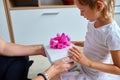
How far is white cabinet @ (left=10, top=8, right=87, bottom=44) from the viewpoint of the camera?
200 centimetres

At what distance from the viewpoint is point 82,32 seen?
7.22 feet

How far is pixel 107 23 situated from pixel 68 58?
25 cm

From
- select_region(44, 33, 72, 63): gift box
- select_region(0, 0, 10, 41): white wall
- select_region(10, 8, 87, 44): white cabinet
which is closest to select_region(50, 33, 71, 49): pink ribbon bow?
select_region(44, 33, 72, 63): gift box

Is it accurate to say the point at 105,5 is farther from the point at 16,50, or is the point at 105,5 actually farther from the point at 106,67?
the point at 16,50

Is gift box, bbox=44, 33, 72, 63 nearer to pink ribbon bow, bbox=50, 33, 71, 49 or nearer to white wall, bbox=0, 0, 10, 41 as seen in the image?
pink ribbon bow, bbox=50, 33, 71, 49

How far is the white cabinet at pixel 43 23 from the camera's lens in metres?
2.00

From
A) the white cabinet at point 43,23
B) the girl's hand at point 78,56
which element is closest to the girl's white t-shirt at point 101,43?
the girl's hand at point 78,56

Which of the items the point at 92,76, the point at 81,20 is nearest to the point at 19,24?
the point at 81,20

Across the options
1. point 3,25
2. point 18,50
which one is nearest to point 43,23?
point 3,25

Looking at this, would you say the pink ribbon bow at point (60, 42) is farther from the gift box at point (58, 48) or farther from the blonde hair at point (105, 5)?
the blonde hair at point (105, 5)

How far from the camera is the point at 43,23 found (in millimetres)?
2062

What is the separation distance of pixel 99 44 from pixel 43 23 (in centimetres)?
127

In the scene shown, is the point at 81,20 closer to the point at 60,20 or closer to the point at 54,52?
the point at 60,20

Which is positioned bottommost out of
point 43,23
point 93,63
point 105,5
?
point 43,23
